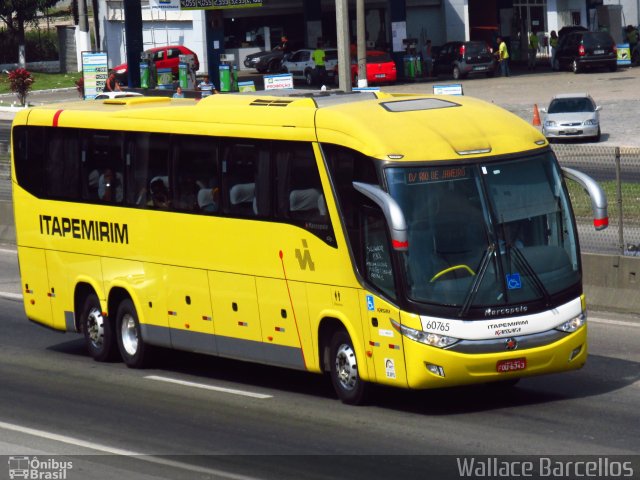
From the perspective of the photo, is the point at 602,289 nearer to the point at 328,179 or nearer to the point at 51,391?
the point at 328,179

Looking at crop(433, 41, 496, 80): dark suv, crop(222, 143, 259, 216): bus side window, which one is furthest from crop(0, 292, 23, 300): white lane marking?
crop(433, 41, 496, 80): dark suv

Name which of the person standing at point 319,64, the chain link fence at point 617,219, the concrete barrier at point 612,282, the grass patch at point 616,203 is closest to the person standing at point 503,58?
the person standing at point 319,64

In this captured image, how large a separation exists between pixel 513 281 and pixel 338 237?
5.61 ft

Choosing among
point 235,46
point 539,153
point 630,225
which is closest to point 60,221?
point 539,153

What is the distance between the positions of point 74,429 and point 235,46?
224 feet

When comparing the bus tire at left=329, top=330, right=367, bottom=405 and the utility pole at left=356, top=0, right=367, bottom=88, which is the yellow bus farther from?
the utility pole at left=356, top=0, right=367, bottom=88

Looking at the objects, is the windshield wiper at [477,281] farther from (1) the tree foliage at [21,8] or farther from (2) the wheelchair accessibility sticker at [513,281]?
(1) the tree foliage at [21,8]

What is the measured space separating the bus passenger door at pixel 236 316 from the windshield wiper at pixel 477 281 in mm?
2675

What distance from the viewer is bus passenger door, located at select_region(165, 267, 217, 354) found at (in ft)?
47.5

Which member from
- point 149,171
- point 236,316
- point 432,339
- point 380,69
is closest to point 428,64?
point 380,69

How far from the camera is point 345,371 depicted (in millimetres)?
12914

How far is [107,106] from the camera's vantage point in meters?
16.6

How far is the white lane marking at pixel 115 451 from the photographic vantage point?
34.2 feet

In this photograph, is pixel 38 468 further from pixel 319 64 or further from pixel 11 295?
pixel 319 64
